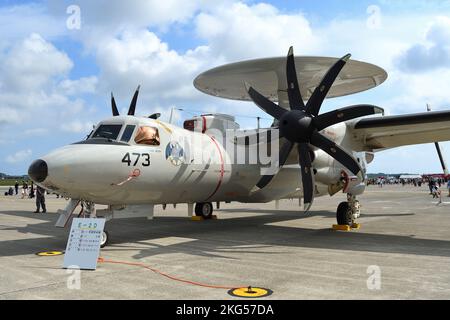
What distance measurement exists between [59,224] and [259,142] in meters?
7.66

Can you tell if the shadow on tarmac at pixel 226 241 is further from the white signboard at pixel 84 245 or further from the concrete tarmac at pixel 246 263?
the white signboard at pixel 84 245

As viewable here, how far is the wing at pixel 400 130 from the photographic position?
42.1 ft

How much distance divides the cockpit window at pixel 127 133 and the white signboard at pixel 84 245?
2.78 metres

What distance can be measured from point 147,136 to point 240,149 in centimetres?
462

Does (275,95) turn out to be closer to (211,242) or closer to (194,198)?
(194,198)

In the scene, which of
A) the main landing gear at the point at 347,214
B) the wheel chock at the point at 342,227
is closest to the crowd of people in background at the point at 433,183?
the main landing gear at the point at 347,214

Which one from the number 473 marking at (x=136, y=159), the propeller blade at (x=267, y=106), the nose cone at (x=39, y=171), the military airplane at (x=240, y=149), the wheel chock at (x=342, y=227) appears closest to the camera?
the nose cone at (x=39, y=171)

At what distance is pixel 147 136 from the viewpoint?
11.2 metres

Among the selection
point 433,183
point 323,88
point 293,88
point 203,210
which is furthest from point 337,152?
point 433,183

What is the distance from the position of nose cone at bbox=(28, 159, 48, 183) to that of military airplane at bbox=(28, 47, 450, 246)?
23 mm

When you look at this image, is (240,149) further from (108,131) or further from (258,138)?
(108,131)

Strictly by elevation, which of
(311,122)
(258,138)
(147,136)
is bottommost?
(147,136)

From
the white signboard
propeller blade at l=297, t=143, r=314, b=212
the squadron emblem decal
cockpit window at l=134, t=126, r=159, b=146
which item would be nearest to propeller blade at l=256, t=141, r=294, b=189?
propeller blade at l=297, t=143, r=314, b=212

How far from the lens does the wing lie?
1284 cm
